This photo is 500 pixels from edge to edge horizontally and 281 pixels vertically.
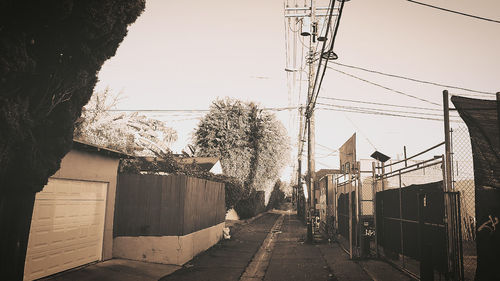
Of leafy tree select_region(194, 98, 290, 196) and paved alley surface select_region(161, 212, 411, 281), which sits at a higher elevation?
leafy tree select_region(194, 98, 290, 196)

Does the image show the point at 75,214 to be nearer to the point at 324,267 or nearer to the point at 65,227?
the point at 65,227

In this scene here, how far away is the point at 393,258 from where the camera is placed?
10523 mm

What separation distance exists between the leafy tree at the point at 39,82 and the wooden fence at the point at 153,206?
438cm

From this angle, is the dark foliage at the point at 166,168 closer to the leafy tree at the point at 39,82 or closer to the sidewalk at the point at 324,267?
the sidewalk at the point at 324,267

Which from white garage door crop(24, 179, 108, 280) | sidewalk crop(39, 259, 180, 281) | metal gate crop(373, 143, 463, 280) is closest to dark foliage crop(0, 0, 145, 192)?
white garage door crop(24, 179, 108, 280)

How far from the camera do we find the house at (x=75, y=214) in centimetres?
789

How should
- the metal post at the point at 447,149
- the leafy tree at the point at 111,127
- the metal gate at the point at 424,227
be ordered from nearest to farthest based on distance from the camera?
the metal gate at the point at 424,227
the metal post at the point at 447,149
the leafy tree at the point at 111,127

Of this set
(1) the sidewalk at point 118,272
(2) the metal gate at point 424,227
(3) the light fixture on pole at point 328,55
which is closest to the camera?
(2) the metal gate at point 424,227

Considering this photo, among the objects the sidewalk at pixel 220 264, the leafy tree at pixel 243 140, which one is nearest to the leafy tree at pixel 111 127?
the leafy tree at pixel 243 140

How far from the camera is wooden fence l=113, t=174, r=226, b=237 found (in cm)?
1064

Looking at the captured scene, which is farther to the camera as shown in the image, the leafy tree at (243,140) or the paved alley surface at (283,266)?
the leafy tree at (243,140)

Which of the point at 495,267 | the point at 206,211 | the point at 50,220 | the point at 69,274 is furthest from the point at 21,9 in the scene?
the point at 206,211

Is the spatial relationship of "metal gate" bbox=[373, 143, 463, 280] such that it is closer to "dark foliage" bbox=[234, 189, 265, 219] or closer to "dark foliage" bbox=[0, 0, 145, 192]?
"dark foliage" bbox=[0, 0, 145, 192]

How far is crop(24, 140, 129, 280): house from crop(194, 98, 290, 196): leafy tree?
71.1 ft
